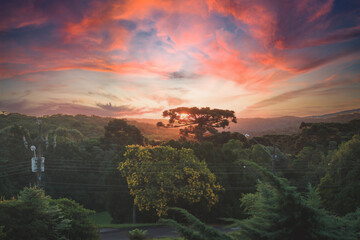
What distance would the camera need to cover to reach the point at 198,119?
45438 mm

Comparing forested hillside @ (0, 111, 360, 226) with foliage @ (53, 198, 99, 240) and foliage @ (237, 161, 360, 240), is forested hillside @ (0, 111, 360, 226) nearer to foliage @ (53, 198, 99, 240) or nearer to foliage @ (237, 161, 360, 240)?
foliage @ (53, 198, 99, 240)

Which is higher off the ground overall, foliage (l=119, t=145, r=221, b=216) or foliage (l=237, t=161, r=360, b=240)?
foliage (l=237, t=161, r=360, b=240)

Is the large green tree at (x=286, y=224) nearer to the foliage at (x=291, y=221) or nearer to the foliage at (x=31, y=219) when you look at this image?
the foliage at (x=291, y=221)

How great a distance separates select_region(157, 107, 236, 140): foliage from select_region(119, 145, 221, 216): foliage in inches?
701

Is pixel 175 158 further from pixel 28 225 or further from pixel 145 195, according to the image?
pixel 28 225

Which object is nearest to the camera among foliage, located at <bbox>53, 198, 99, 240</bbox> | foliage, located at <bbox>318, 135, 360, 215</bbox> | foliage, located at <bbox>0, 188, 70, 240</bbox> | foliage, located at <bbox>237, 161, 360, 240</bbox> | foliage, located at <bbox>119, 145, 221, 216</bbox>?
foliage, located at <bbox>237, 161, 360, 240</bbox>

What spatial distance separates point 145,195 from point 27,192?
14929 millimetres

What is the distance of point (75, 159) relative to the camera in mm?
41812

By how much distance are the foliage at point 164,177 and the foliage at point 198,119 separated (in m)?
17.8

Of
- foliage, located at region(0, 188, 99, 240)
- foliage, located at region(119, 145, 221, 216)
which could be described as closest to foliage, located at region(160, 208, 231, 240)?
foliage, located at region(0, 188, 99, 240)

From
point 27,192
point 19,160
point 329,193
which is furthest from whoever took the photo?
point 19,160

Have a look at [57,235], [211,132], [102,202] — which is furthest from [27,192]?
[211,132]

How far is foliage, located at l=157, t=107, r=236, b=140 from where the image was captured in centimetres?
4484

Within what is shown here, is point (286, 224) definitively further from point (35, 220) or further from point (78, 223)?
point (78, 223)
